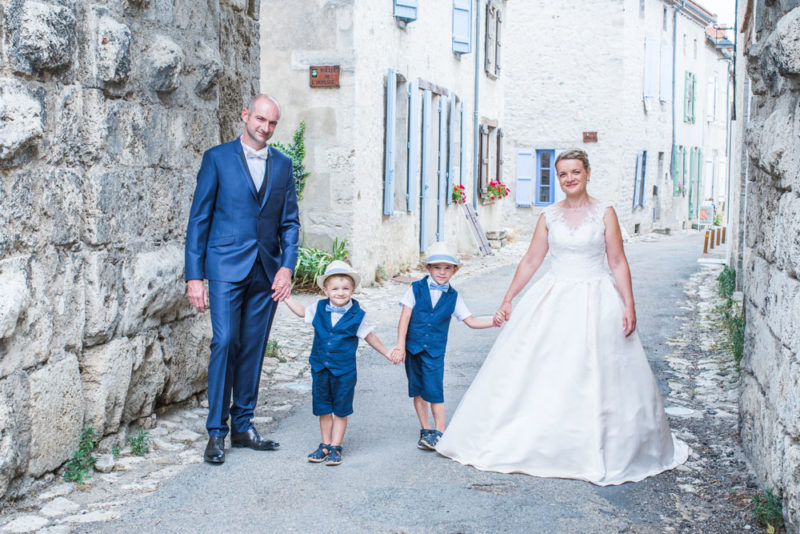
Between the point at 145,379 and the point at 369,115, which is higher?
the point at 369,115

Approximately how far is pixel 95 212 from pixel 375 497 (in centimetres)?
174

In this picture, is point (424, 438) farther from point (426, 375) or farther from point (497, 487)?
point (497, 487)

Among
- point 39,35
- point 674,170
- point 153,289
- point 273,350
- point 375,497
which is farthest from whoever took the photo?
point 674,170

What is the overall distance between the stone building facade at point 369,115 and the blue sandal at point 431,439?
21.0 ft

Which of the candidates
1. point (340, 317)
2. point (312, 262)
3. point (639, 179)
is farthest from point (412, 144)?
point (639, 179)

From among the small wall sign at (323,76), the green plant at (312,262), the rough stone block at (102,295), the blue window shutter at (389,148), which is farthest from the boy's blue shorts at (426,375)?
the blue window shutter at (389,148)

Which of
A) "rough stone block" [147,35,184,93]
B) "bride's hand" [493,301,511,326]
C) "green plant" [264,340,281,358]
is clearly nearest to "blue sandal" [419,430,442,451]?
A: "bride's hand" [493,301,511,326]

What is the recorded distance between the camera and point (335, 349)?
14.0 feet

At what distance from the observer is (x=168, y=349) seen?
16.0 feet

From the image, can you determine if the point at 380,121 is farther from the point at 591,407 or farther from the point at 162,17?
the point at 591,407

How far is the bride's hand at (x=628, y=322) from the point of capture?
14.4 ft

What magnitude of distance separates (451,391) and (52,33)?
325 cm

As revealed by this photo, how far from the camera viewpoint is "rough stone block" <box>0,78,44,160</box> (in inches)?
138

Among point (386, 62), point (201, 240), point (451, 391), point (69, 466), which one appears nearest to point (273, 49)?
A: point (386, 62)
